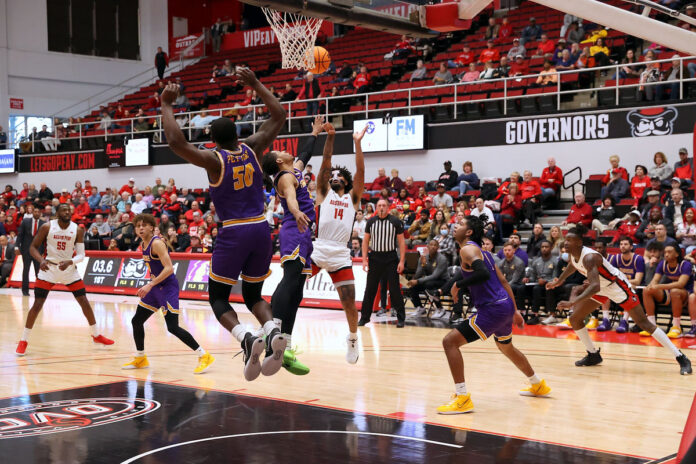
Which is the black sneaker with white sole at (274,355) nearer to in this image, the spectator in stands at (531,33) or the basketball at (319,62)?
the basketball at (319,62)

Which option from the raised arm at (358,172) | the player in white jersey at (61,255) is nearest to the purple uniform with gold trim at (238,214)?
the raised arm at (358,172)

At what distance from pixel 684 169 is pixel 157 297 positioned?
401 inches

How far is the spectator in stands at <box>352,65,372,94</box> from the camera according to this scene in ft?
74.3

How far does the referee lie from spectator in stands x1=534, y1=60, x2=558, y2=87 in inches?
274

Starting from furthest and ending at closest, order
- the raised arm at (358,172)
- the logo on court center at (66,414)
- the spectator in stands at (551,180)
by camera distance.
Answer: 1. the spectator in stands at (551,180)
2. the raised arm at (358,172)
3. the logo on court center at (66,414)

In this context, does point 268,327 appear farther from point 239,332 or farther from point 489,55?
point 489,55

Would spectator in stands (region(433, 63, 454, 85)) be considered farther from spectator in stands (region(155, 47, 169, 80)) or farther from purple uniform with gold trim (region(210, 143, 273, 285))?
spectator in stands (region(155, 47, 169, 80))

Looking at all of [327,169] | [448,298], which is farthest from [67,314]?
[327,169]

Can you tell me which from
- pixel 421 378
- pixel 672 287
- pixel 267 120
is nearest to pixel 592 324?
pixel 672 287

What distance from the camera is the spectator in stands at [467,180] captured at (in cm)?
1789

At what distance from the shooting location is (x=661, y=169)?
15133mm

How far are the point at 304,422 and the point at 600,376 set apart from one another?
385 cm

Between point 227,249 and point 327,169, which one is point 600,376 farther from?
point 227,249

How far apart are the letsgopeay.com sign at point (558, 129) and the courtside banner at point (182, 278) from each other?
18.4 feet
